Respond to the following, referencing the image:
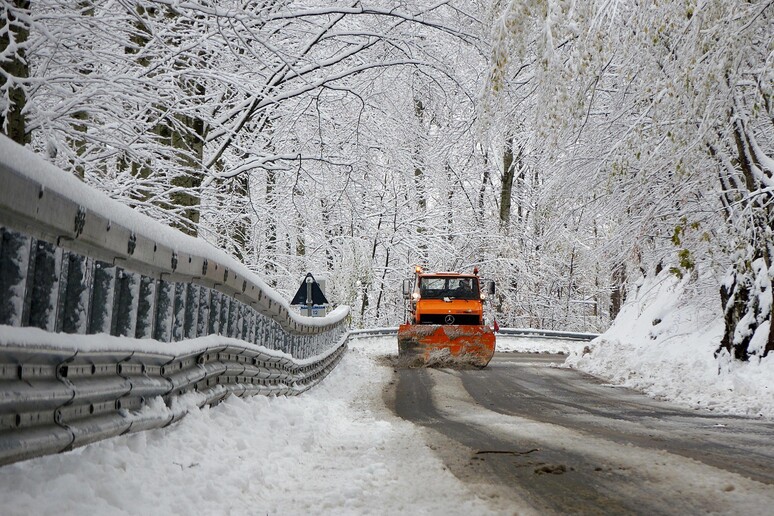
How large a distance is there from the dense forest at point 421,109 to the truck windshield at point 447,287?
138 inches

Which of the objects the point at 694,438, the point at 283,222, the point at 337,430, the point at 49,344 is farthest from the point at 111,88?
Answer: the point at 283,222

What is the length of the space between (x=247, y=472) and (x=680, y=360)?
12108 millimetres

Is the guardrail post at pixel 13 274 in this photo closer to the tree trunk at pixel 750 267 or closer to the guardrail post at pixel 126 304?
the guardrail post at pixel 126 304

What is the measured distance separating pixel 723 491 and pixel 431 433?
3.41 metres

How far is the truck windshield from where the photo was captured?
2133 cm

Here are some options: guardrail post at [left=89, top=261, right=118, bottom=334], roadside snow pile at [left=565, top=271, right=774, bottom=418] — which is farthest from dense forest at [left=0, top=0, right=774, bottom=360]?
guardrail post at [left=89, top=261, right=118, bottom=334]

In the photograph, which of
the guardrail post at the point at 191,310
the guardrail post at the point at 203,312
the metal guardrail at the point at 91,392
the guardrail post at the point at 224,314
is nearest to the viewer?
the metal guardrail at the point at 91,392

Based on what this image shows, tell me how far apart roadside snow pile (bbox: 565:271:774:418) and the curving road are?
0.84 meters

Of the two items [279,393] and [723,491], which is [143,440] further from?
[279,393]

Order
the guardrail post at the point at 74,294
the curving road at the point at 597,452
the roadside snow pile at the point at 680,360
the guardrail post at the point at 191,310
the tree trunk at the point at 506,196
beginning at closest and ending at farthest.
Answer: the guardrail post at the point at 74,294, the curving road at the point at 597,452, the guardrail post at the point at 191,310, the roadside snow pile at the point at 680,360, the tree trunk at the point at 506,196

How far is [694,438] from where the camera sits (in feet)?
24.1

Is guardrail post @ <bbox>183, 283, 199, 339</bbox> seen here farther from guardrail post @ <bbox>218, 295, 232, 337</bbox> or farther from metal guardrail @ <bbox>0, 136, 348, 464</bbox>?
guardrail post @ <bbox>218, 295, 232, 337</bbox>

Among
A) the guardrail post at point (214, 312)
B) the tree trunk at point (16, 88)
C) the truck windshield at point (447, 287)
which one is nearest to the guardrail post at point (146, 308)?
the guardrail post at point (214, 312)

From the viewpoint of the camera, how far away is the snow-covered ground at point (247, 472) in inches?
125
